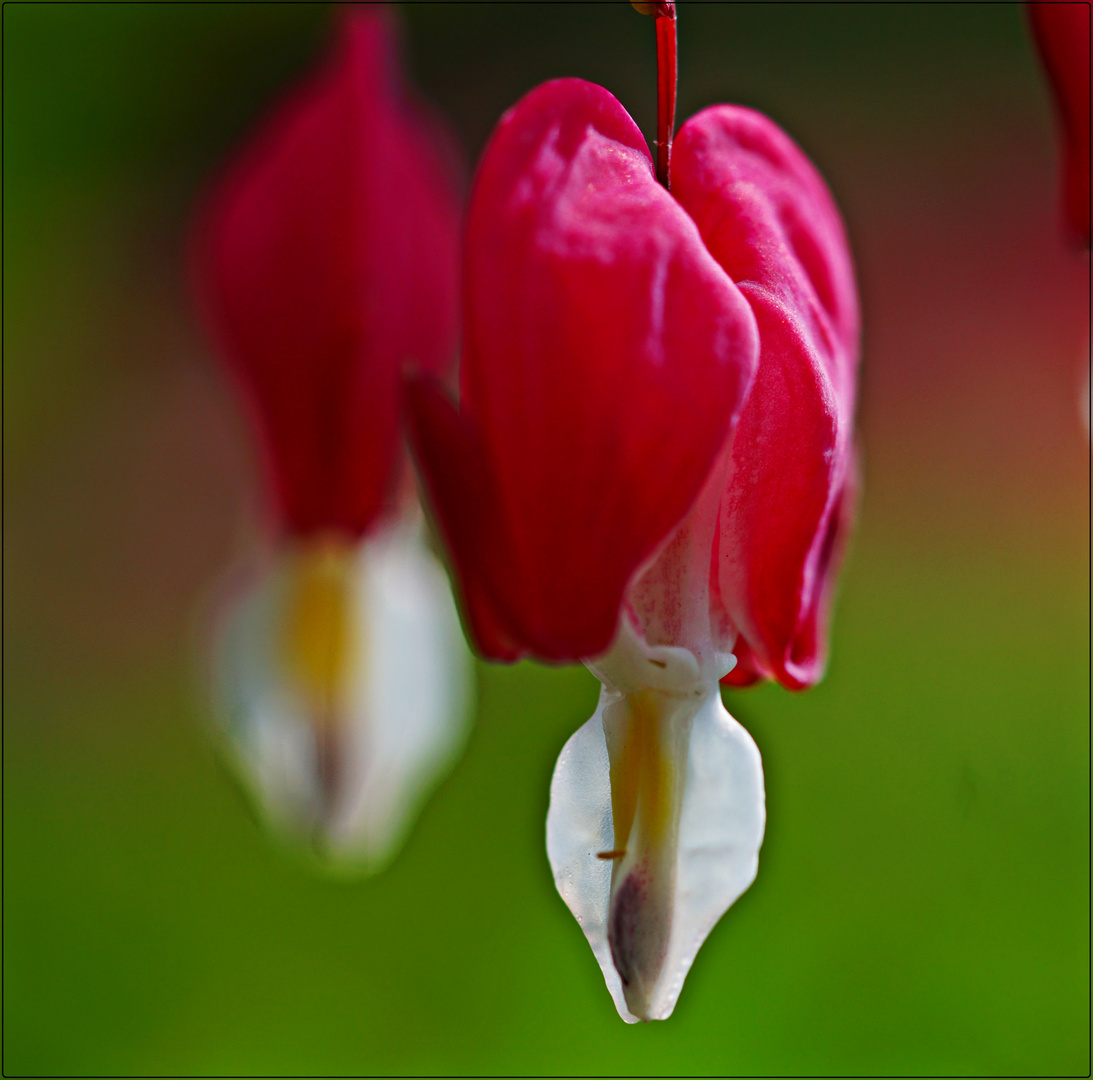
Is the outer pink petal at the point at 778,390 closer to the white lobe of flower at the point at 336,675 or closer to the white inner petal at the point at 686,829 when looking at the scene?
the white inner petal at the point at 686,829

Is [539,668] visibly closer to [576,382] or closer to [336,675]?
[336,675]

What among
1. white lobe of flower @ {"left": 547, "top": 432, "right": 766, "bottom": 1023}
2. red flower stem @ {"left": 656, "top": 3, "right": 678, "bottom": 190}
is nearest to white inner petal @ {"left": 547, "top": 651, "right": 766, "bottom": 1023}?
white lobe of flower @ {"left": 547, "top": 432, "right": 766, "bottom": 1023}

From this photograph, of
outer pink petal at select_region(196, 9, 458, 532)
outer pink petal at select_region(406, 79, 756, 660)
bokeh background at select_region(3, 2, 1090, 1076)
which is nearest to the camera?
outer pink petal at select_region(406, 79, 756, 660)

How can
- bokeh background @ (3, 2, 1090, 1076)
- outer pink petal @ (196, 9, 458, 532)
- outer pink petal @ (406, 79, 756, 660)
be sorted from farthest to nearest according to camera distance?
bokeh background @ (3, 2, 1090, 1076)
outer pink petal @ (196, 9, 458, 532)
outer pink petal @ (406, 79, 756, 660)

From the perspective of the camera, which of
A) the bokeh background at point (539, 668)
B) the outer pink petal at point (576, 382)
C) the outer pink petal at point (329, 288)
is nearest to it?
the outer pink petal at point (576, 382)

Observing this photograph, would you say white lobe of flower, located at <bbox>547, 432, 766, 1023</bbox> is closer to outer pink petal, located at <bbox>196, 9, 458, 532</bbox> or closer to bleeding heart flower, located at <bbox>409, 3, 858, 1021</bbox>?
bleeding heart flower, located at <bbox>409, 3, 858, 1021</bbox>

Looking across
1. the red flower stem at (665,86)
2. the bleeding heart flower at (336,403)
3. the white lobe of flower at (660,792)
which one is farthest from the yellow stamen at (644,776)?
the bleeding heart flower at (336,403)
